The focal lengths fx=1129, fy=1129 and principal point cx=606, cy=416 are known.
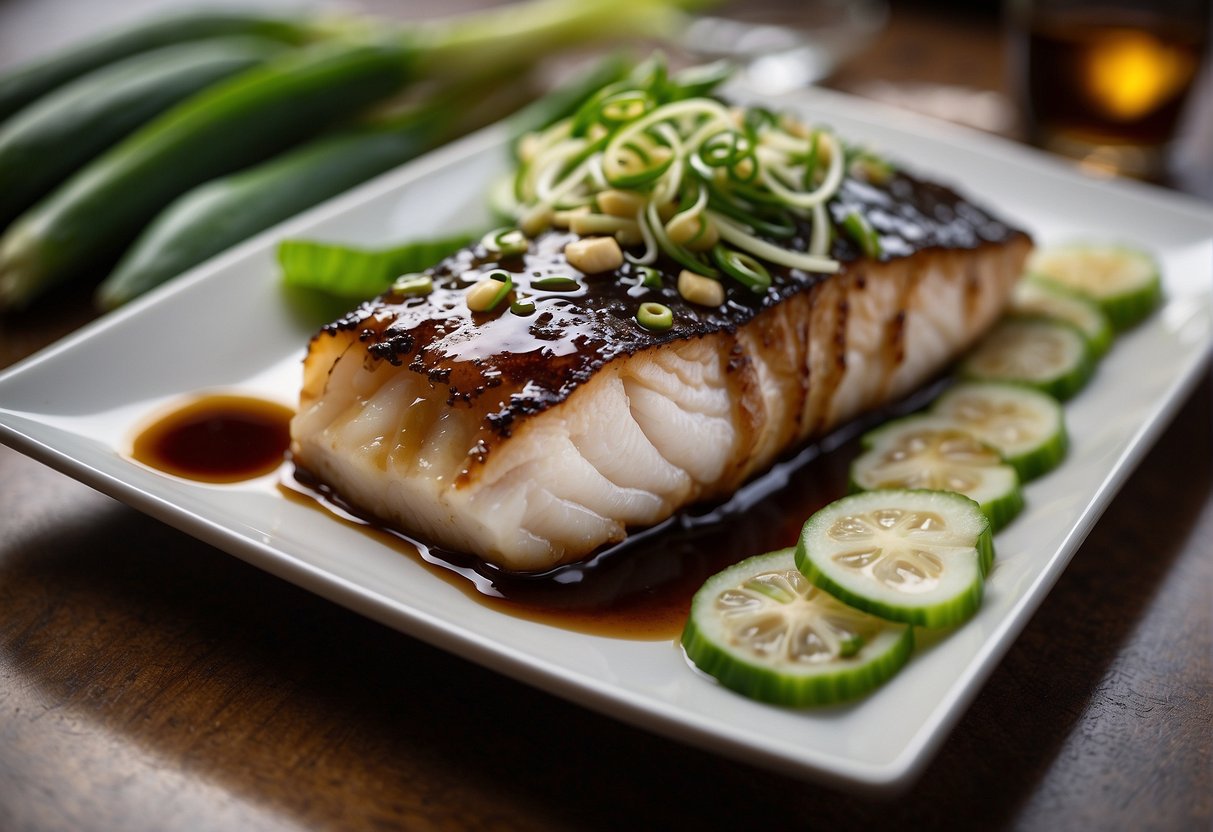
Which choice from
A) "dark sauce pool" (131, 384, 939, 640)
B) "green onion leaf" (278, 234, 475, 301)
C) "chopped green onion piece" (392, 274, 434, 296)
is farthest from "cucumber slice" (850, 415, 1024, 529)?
"green onion leaf" (278, 234, 475, 301)

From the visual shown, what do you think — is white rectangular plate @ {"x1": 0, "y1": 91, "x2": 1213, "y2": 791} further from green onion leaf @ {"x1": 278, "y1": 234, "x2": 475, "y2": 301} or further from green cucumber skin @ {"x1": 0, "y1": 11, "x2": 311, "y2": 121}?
green cucumber skin @ {"x1": 0, "y1": 11, "x2": 311, "y2": 121}

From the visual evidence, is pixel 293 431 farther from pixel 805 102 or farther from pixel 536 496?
pixel 805 102

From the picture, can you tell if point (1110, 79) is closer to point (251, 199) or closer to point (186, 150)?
point (251, 199)

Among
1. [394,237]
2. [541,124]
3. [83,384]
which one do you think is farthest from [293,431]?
[541,124]

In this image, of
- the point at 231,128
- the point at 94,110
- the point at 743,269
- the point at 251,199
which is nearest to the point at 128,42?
the point at 94,110

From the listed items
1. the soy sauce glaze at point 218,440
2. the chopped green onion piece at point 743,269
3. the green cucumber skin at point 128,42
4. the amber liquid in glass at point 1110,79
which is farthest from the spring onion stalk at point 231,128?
the amber liquid in glass at point 1110,79

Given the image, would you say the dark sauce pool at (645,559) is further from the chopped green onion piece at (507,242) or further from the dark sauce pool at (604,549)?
the chopped green onion piece at (507,242)
